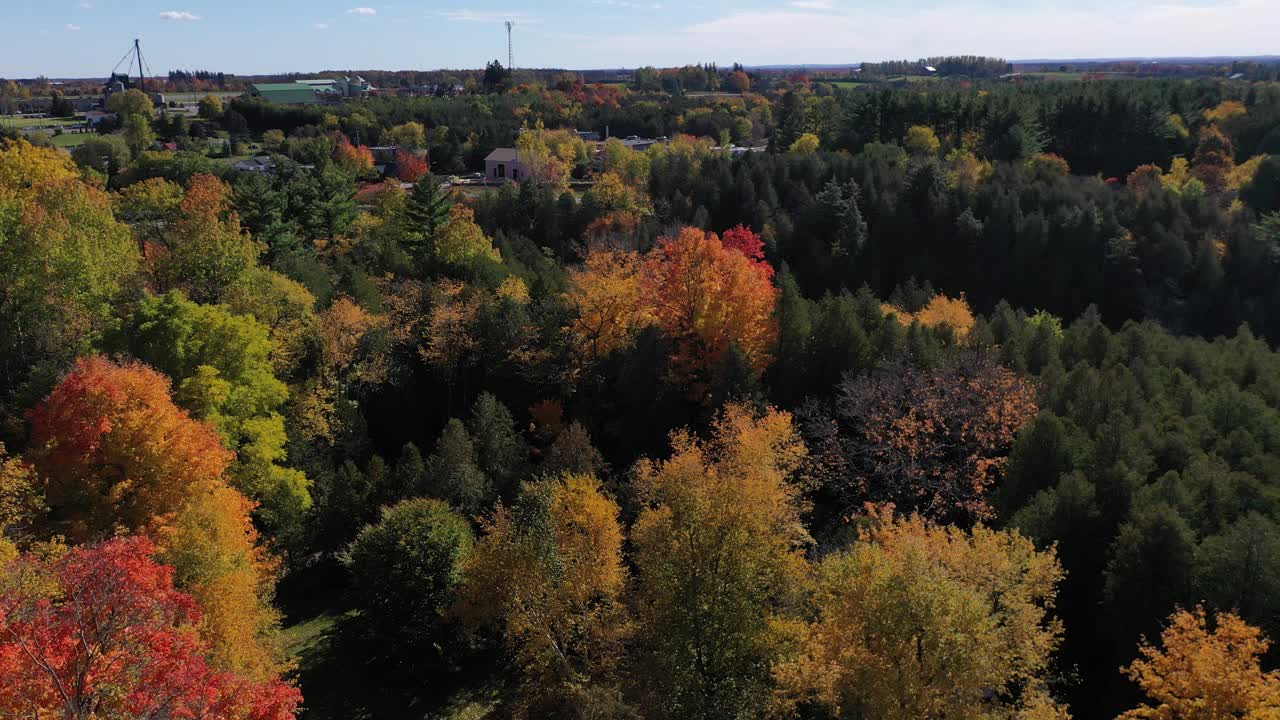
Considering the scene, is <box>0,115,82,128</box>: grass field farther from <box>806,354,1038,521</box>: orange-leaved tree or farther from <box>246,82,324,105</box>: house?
<box>806,354,1038,521</box>: orange-leaved tree

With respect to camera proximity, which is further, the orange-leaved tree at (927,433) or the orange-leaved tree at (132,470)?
the orange-leaved tree at (927,433)

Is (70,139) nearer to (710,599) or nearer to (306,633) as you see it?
(306,633)

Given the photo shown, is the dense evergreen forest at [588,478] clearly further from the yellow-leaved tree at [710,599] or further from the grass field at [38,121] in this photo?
the grass field at [38,121]

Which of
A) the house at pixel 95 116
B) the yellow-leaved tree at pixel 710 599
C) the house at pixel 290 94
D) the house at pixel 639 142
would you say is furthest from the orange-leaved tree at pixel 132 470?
the house at pixel 290 94

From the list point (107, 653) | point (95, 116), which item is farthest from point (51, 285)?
point (95, 116)

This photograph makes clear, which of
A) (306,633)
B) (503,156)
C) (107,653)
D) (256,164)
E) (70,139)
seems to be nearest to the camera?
(107,653)

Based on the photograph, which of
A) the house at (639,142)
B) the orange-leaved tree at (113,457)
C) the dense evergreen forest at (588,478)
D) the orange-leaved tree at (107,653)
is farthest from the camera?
the house at (639,142)

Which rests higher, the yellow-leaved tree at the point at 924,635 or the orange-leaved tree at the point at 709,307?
the orange-leaved tree at the point at 709,307

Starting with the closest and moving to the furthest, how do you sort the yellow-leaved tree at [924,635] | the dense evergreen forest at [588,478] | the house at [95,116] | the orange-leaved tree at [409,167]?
1. the yellow-leaved tree at [924,635]
2. the dense evergreen forest at [588,478]
3. the orange-leaved tree at [409,167]
4. the house at [95,116]

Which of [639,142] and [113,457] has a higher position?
[639,142]

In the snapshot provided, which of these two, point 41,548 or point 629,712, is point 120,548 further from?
point 629,712
